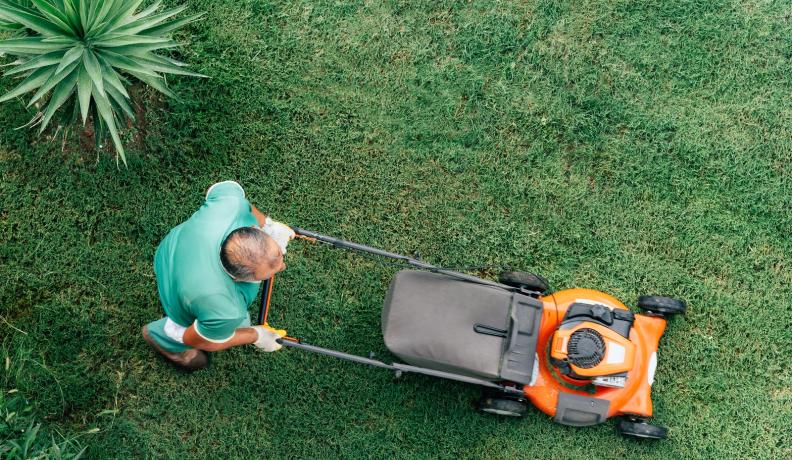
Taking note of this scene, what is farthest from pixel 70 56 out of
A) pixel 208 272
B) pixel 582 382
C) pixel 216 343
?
pixel 582 382

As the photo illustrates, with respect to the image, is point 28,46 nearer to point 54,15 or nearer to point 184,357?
point 54,15

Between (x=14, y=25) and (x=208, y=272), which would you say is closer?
(x=208, y=272)

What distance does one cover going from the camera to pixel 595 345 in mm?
4668

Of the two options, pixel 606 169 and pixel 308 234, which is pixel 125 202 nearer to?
pixel 308 234

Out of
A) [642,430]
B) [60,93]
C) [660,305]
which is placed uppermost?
[60,93]

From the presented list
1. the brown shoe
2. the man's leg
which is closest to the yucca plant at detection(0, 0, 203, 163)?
the man's leg

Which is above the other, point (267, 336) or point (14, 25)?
point (14, 25)

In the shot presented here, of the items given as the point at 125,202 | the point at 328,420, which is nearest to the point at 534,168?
the point at 328,420

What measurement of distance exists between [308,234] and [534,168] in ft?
6.39

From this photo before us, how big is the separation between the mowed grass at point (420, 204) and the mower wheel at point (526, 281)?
0.43 metres

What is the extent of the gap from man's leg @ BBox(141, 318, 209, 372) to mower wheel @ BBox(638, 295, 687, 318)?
3.25 m

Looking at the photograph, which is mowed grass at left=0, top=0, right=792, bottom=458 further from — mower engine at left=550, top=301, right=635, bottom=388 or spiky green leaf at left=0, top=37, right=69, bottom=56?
spiky green leaf at left=0, top=37, right=69, bottom=56

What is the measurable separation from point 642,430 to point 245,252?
10.5ft

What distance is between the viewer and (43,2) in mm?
4352
